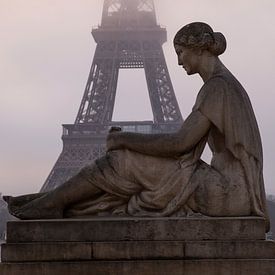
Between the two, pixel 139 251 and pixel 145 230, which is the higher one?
pixel 145 230

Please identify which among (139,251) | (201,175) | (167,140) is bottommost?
(139,251)

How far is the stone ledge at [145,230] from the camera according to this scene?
6.54m

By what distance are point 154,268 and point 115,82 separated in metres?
59.6

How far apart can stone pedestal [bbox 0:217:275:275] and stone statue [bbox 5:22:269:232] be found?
277 mm

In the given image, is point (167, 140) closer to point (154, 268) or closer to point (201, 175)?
point (201, 175)

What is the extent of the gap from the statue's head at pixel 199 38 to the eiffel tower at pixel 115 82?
52236 millimetres

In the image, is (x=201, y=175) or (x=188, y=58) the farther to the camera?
(x=188, y=58)

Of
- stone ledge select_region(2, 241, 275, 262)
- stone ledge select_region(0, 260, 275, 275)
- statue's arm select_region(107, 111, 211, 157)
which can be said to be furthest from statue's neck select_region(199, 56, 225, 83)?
stone ledge select_region(0, 260, 275, 275)

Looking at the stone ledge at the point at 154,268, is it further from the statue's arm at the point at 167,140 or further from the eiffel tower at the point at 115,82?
the eiffel tower at the point at 115,82

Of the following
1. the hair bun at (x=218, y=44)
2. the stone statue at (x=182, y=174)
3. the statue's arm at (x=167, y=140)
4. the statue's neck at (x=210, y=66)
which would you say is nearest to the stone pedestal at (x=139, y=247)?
the stone statue at (x=182, y=174)

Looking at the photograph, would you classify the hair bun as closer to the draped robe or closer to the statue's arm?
the draped robe

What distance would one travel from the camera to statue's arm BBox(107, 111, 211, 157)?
696cm

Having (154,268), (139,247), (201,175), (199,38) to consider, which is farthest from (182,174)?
(199,38)

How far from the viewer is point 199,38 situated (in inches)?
286
